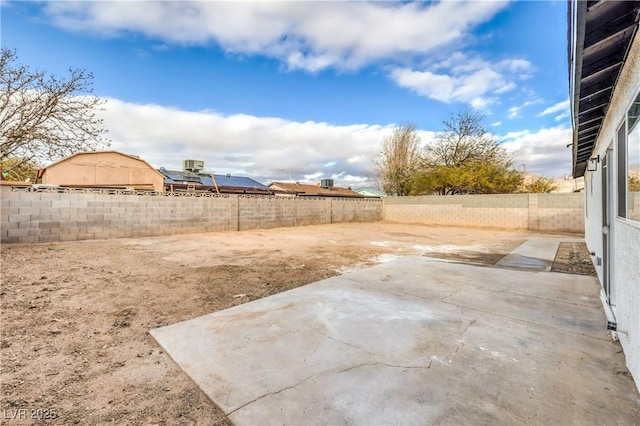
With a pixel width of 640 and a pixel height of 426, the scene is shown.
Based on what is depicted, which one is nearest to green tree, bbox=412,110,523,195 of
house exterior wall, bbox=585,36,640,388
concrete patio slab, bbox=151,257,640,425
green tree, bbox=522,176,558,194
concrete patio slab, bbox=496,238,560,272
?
green tree, bbox=522,176,558,194

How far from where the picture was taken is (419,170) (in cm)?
1980

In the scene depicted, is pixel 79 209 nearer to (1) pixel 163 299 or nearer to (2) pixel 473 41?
(1) pixel 163 299

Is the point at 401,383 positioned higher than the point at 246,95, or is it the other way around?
the point at 246,95

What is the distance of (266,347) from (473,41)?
10094 millimetres

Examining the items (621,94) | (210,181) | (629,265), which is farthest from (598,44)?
(210,181)

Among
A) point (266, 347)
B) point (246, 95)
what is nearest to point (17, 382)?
point (266, 347)

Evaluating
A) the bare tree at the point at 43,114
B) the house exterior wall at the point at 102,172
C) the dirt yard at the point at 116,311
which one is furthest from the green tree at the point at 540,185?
the house exterior wall at the point at 102,172

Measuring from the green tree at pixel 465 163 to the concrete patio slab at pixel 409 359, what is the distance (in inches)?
606

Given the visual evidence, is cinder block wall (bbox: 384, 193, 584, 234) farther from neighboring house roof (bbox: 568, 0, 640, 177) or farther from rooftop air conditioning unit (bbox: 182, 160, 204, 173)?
rooftop air conditioning unit (bbox: 182, 160, 204, 173)

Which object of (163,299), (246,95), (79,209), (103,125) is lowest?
(163,299)

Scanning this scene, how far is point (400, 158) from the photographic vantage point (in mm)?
20797

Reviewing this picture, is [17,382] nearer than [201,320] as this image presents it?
Yes

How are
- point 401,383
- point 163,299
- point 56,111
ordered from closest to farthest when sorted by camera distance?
1. point 401,383
2. point 163,299
3. point 56,111

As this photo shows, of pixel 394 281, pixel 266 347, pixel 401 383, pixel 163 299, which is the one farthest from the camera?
pixel 394 281
